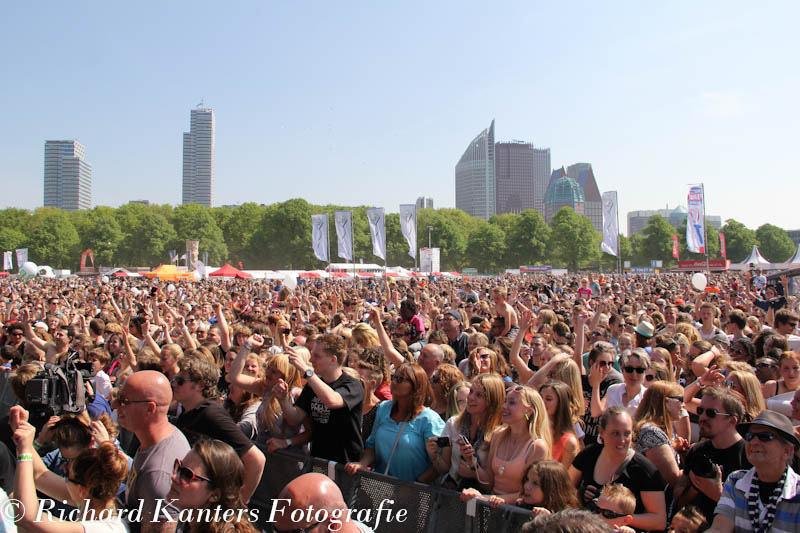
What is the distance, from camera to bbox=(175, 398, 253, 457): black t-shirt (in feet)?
11.7

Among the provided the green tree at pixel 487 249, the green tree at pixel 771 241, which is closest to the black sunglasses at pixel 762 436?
the green tree at pixel 487 249

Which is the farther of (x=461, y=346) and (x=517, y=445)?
(x=461, y=346)

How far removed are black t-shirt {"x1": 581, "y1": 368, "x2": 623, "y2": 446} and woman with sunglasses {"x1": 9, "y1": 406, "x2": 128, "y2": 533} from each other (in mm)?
3225

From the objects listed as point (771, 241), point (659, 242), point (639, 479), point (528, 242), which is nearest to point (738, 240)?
point (771, 241)

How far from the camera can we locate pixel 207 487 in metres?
2.71

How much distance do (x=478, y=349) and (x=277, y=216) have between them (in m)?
84.6

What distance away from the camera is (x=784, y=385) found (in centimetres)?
514

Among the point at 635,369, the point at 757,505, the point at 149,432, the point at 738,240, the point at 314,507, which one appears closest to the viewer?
the point at 314,507

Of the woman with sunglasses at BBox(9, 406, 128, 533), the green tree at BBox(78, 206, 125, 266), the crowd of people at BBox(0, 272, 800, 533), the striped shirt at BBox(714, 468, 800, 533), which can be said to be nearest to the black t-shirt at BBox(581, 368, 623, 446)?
the crowd of people at BBox(0, 272, 800, 533)

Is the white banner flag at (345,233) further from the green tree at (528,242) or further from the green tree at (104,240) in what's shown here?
the green tree at (104,240)

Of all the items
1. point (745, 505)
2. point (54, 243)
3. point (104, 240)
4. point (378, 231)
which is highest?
point (104, 240)

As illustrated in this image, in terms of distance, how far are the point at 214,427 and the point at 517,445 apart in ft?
5.92

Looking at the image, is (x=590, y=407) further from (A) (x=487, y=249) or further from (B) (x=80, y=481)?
(A) (x=487, y=249)

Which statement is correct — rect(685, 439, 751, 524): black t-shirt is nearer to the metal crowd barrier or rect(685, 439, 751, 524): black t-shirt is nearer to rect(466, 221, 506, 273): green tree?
the metal crowd barrier
